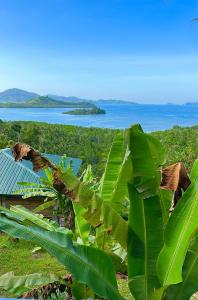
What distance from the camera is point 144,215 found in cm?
149

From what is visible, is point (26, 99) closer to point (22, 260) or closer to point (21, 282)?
point (22, 260)

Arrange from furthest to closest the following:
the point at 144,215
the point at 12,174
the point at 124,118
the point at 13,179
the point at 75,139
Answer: the point at 124,118
the point at 75,139
the point at 12,174
the point at 13,179
the point at 144,215

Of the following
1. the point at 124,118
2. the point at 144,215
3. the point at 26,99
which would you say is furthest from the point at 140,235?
the point at 26,99

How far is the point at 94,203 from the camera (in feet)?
5.02

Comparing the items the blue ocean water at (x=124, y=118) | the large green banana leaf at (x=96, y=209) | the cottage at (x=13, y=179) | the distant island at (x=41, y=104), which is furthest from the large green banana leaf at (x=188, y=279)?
the distant island at (x=41, y=104)

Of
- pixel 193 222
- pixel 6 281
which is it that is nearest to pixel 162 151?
pixel 193 222

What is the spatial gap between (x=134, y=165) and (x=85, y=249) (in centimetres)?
35

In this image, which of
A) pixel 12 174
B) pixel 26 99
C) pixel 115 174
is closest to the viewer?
pixel 115 174

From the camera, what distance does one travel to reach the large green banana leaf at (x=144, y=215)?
147 centimetres

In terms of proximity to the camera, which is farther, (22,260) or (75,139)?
(75,139)

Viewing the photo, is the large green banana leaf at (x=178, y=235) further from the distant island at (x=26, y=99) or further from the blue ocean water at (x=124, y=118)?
the distant island at (x=26, y=99)

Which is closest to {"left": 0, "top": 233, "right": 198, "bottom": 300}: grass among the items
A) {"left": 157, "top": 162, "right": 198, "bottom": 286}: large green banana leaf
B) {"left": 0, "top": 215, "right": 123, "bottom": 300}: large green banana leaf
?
{"left": 0, "top": 215, "right": 123, "bottom": 300}: large green banana leaf

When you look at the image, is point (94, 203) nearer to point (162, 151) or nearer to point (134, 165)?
point (134, 165)

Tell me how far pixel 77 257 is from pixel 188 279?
1.43 ft
